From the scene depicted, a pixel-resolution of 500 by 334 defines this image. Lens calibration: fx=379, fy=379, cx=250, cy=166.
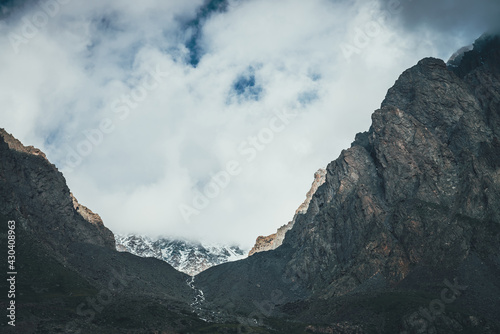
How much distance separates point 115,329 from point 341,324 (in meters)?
94.3

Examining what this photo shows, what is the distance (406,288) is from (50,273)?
17127 centimetres

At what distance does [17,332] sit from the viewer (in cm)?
11556

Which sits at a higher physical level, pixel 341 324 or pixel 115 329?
pixel 115 329

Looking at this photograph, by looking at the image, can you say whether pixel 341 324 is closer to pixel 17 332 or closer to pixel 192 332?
pixel 192 332

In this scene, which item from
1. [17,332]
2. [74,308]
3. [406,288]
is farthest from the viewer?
[406,288]

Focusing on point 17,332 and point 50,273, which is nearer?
point 17,332

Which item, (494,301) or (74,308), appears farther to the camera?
(494,301)

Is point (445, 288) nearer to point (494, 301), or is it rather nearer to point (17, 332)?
point (494, 301)

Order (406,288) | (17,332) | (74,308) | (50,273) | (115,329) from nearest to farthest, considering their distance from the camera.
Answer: (17,332) → (115,329) → (74,308) → (50,273) → (406,288)

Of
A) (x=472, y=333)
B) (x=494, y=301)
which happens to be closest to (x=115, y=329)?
(x=472, y=333)

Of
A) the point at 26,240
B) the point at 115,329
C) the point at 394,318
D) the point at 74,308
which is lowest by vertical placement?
the point at 394,318

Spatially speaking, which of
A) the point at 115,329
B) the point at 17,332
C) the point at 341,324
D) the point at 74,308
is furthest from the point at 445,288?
the point at 17,332

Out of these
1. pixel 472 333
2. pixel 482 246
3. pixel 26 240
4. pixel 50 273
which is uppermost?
pixel 26 240

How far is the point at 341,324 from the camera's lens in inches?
6560
